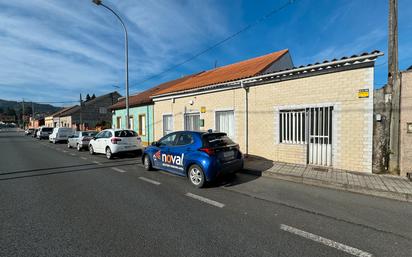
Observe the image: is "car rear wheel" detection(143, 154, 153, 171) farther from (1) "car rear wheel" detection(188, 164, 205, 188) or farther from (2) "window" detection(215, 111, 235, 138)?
(2) "window" detection(215, 111, 235, 138)

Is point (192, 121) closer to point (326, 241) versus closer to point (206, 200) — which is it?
point (206, 200)

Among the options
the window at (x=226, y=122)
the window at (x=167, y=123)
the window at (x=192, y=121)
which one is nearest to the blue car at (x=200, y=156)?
the window at (x=226, y=122)

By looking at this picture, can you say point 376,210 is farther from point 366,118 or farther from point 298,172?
point 366,118

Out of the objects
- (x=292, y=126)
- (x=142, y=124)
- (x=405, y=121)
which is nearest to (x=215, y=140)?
(x=292, y=126)

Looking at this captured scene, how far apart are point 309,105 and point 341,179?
2.75 meters

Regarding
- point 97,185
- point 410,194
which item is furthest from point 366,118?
point 97,185

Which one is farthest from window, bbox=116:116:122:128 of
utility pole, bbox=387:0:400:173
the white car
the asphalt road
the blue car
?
utility pole, bbox=387:0:400:173

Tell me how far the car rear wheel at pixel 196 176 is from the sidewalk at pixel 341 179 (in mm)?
2204

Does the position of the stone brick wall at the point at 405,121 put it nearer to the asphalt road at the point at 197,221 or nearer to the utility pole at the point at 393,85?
the utility pole at the point at 393,85

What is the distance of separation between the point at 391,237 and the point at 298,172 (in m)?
3.43

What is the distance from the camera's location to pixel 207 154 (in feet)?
17.7

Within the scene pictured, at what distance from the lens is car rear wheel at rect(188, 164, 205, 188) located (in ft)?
17.8

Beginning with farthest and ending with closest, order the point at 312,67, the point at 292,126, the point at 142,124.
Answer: the point at 142,124
the point at 292,126
the point at 312,67

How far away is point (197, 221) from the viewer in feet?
11.7
